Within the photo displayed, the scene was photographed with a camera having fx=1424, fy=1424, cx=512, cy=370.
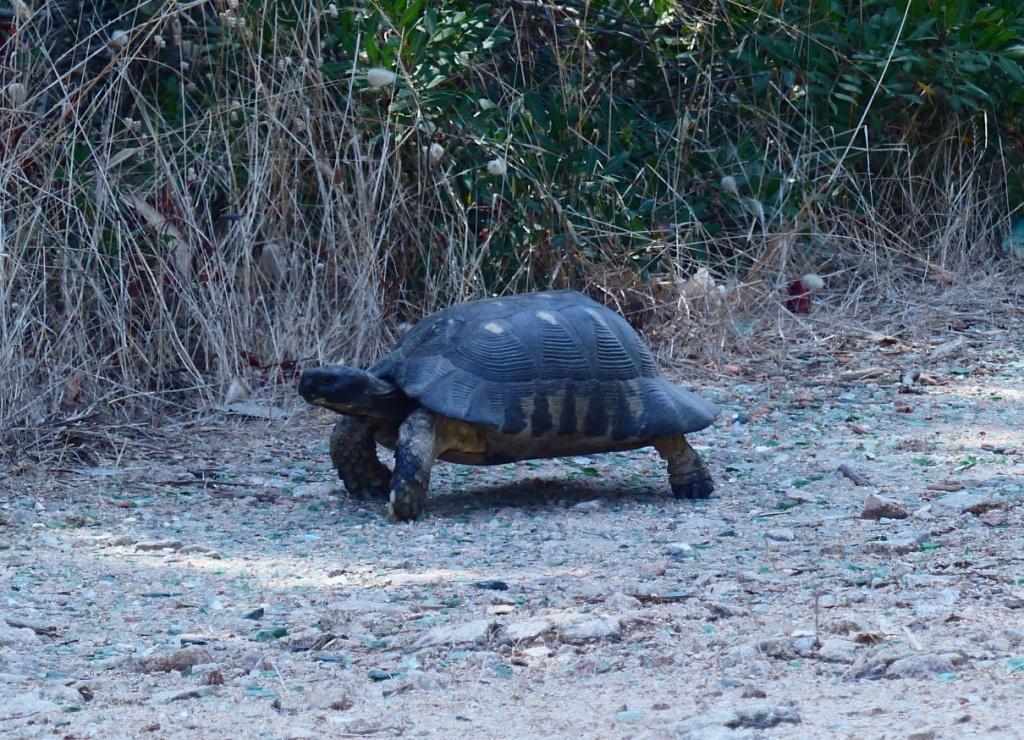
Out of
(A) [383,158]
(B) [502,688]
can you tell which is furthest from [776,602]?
(A) [383,158]

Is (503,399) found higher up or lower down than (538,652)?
higher up

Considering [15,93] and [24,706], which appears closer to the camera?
[24,706]

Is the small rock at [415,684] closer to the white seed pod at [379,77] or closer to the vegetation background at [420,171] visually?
the vegetation background at [420,171]

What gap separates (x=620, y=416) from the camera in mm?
4535

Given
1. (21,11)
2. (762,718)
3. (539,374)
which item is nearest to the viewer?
(762,718)

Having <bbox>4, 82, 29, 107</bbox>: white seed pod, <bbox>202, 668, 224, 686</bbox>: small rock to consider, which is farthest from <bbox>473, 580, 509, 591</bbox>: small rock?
<bbox>4, 82, 29, 107</bbox>: white seed pod

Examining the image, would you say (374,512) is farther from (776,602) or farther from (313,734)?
(313,734)

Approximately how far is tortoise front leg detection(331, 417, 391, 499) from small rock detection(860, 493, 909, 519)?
1575 mm

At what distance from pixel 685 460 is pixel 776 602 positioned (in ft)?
5.03

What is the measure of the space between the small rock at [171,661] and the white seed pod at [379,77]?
3.58m

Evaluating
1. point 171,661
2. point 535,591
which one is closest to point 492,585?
point 535,591

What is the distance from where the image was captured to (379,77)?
19.5 feet

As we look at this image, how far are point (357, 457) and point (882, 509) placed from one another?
1.67 metres

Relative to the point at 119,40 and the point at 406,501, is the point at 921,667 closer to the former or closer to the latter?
the point at 406,501
